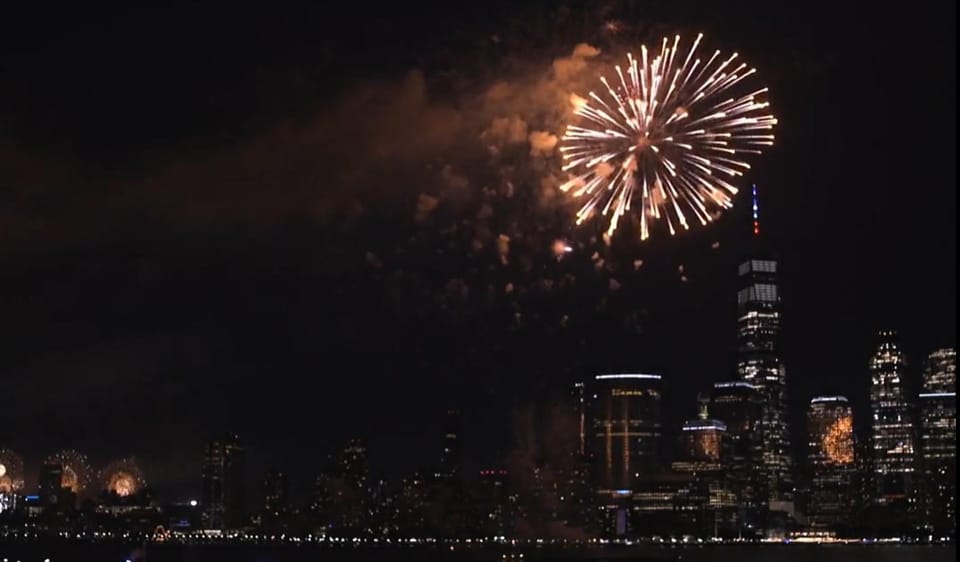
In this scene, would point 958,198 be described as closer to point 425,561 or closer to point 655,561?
point 655,561

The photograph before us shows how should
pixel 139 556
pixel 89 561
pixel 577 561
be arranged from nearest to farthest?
pixel 139 556 < pixel 577 561 < pixel 89 561

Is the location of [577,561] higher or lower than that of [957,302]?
lower

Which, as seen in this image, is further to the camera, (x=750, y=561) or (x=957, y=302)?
(x=750, y=561)

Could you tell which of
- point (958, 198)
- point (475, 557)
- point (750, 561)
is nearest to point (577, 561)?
point (475, 557)

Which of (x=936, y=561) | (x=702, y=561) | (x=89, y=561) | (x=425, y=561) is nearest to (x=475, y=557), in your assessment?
(x=425, y=561)

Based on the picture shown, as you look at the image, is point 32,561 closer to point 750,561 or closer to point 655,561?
point 655,561

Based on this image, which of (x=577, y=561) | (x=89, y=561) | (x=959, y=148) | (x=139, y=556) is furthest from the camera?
(x=89, y=561)

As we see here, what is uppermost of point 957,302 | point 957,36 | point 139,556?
point 957,36

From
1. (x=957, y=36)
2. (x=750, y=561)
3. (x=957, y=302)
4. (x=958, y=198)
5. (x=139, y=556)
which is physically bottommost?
(x=750, y=561)

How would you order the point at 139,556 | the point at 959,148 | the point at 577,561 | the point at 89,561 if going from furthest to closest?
the point at 89,561
the point at 577,561
the point at 139,556
the point at 959,148
